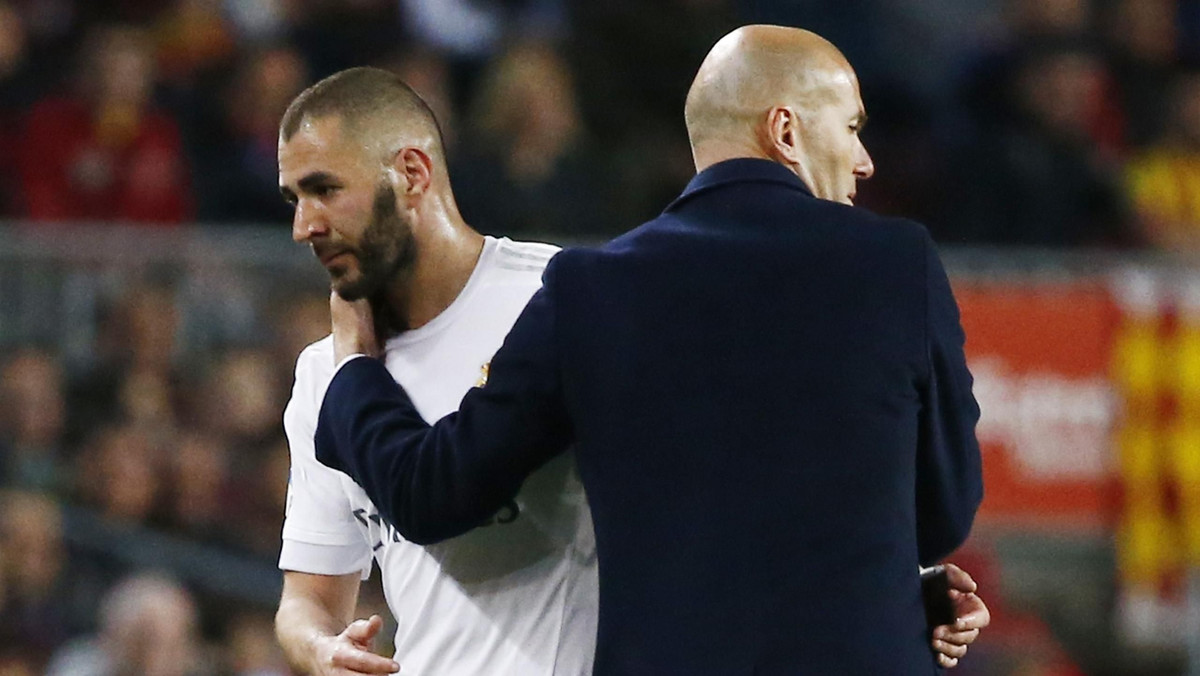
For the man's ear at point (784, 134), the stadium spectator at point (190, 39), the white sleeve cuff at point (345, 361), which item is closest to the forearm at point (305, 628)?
the white sleeve cuff at point (345, 361)

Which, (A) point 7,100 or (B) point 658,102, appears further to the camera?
(B) point 658,102

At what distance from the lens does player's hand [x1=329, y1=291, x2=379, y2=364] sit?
3.31 metres

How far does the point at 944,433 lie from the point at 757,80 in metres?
0.62

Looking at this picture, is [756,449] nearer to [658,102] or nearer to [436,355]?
[436,355]

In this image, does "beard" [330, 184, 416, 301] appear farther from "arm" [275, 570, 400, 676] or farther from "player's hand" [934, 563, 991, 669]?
"player's hand" [934, 563, 991, 669]

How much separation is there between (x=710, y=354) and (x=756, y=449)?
154mm

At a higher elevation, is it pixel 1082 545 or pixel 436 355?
pixel 436 355

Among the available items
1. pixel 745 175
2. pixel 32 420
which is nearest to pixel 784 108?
pixel 745 175

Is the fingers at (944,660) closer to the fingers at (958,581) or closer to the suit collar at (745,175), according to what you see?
the fingers at (958,581)

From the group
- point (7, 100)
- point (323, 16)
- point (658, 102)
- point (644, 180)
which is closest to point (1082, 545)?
point (644, 180)

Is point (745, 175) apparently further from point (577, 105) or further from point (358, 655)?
point (577, 105)

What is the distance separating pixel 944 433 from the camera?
288 cm

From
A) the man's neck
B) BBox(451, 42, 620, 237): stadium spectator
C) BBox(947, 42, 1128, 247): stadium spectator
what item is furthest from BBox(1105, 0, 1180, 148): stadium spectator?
the man's neck

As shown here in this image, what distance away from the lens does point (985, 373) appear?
7656 millimetres
